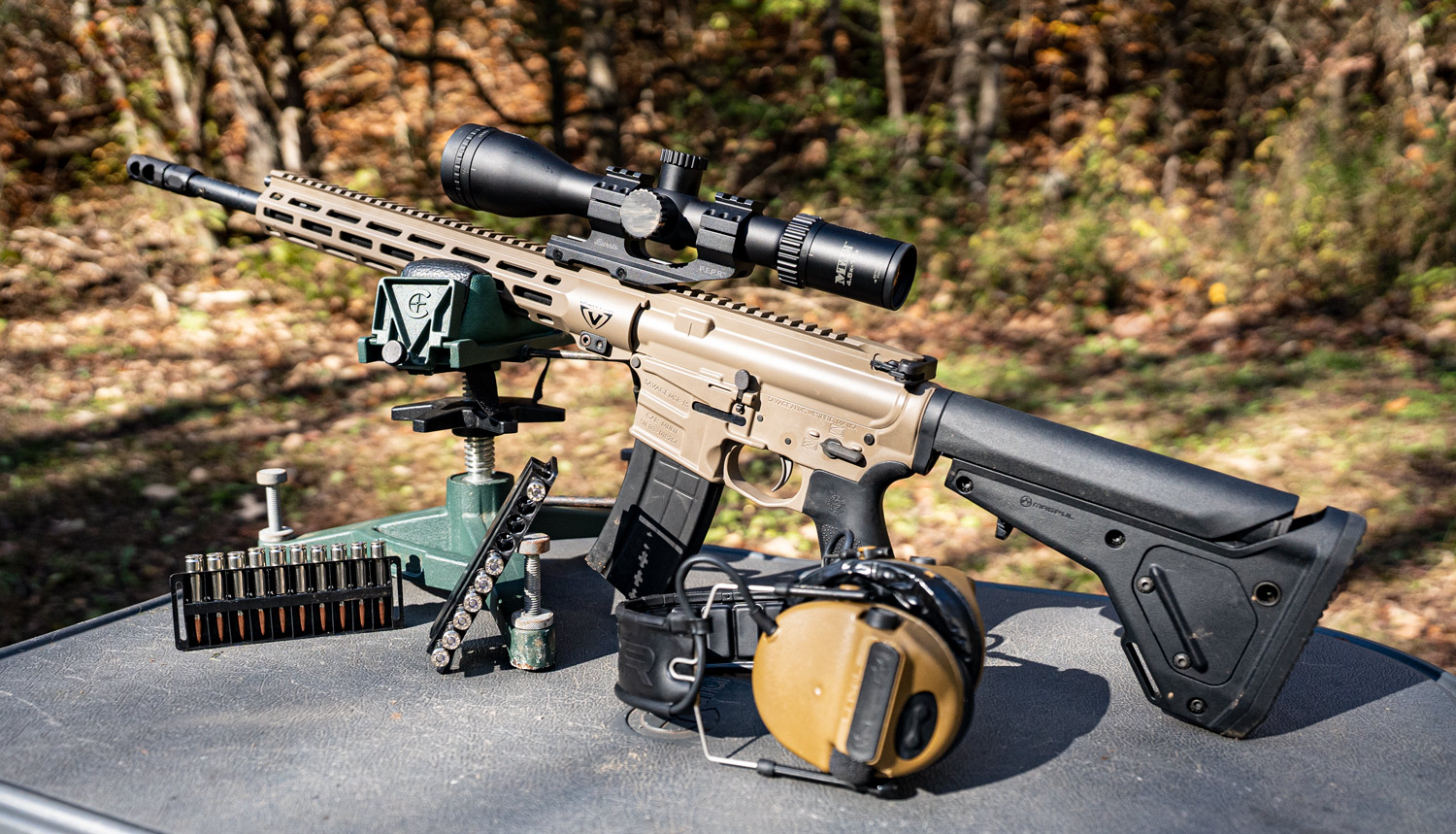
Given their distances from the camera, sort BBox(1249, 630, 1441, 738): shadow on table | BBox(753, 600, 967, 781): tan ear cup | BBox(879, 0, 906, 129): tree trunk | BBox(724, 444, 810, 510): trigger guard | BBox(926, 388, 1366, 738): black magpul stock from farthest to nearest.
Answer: BBox(879, 0, 906, 129): tree trunk < BBox(724, 444, 810, 510): trigger guard < BBox(1249, 630, 1441, 738): shadow on table < BBox(926, 388, 1366, 738): black magpul stock < BBox(753, 600, 967, 781): tan ear cup

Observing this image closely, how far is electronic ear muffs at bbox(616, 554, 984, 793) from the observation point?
Answer: 1.46 m

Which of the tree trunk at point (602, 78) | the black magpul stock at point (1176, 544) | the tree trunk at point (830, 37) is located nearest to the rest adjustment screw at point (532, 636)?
the black magpul stock at point (1176, 544)

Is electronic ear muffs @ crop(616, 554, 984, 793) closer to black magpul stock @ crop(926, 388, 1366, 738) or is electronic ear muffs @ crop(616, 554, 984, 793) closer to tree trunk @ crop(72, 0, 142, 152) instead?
black magpul stock @ crop(926, 388, 1366, 738)

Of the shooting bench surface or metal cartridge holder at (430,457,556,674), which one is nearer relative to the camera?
the shooting bench surface

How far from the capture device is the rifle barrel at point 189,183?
246 centimetres

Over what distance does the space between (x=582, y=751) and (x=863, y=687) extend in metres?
0.55

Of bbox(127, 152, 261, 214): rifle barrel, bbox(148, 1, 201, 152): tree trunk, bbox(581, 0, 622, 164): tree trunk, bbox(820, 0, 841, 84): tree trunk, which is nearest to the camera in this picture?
bbox(127, 152, 261, 214): rifle barrel

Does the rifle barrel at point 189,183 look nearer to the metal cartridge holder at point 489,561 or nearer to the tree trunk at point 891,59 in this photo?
the metal cartridge holder at point 489,561

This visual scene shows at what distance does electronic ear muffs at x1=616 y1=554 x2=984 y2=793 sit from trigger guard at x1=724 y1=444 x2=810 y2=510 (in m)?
0.34

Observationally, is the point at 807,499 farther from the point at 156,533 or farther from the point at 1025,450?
the point at 156,533

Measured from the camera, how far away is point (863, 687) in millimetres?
1451

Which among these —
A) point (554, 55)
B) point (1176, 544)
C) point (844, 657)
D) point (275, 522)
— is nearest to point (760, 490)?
point (844, 657)

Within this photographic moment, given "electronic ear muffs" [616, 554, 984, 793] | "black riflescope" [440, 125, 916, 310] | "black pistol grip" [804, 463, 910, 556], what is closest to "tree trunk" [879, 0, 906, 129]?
"black riflescope" [440, 125, 916, 310]

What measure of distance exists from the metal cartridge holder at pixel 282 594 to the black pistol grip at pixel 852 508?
971 mm
